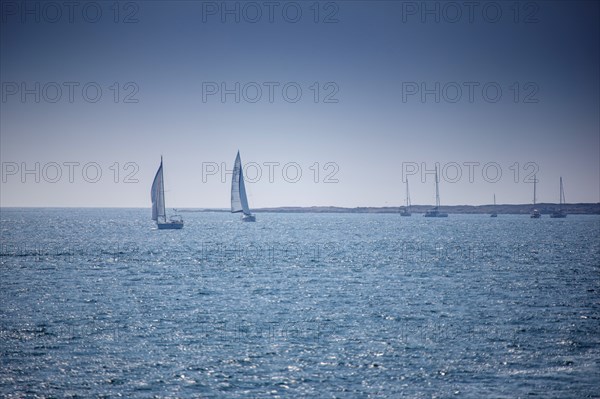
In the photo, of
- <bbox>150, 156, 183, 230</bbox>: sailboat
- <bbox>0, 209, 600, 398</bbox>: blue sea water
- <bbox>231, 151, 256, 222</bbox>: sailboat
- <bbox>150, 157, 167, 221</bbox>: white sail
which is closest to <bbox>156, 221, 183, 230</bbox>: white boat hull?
<bbox>150, 156, 183, 230</bbox>: sailboat

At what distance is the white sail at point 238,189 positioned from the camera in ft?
550

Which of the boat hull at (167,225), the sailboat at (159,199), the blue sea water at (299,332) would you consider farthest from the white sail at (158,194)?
the blue sea water at (299,332)

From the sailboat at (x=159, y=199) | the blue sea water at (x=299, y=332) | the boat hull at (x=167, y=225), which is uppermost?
the sailboat at (x=159, y=199)

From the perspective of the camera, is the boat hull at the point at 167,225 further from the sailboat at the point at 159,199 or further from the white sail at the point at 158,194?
the white sail at the point at 158,194

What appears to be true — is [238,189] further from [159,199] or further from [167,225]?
[159,199]

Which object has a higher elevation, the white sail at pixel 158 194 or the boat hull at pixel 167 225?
the white sail at pixel 158 194

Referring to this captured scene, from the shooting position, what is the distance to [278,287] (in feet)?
211

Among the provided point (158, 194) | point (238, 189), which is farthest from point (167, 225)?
point (238, 189)

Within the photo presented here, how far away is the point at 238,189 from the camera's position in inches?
6909

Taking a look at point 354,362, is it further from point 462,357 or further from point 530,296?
point 530,296

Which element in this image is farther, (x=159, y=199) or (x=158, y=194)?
(x=159, y=199)

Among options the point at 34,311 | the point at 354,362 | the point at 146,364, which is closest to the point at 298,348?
the point at 354,362

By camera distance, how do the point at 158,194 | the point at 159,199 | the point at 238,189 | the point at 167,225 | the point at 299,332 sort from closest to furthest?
the point at 299,332 → the point at 158,194 → the point at 159,199 → the point at 167,225 → the point at 238,189

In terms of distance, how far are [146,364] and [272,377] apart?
652 centimetres
